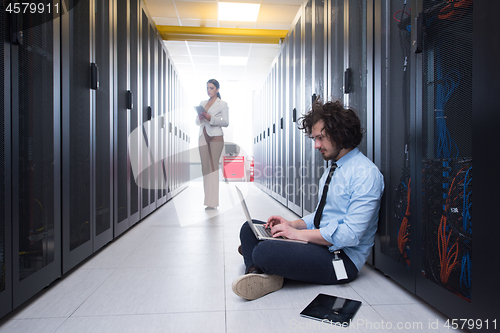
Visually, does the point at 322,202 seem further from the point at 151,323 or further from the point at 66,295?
the point at 66,295

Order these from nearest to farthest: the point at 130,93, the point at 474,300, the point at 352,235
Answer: the point at 474,300
the point at 352,235
the point at 130,93

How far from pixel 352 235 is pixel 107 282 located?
1240 mm

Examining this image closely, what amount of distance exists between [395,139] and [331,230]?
571 millimetres

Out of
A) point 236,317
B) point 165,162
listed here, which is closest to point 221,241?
point 236,317

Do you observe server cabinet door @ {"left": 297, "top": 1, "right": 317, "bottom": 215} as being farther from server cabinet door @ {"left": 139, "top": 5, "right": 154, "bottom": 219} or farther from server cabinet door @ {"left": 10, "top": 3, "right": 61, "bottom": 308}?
server cabinet door @ {"left": 10, "top": 3, "right": 61, "bottom": 308}

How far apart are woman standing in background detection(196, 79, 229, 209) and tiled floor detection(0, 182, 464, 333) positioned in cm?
179

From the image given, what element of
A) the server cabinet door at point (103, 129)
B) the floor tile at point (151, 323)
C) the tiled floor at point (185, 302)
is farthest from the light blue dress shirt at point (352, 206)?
the server cabinet door at point (103, 129)

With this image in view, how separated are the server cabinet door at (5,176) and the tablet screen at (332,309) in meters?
1.14

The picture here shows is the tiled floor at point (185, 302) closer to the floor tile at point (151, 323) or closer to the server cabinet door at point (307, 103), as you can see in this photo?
the floor tile at point (151, 323)

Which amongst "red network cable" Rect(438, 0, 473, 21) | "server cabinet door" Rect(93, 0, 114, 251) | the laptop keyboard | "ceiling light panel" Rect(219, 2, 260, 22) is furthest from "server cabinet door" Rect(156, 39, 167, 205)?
"red network cable" Rect(438, 0, 473, 21)

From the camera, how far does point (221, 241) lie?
2.29m

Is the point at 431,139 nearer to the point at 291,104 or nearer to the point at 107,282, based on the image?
the point at 107,282

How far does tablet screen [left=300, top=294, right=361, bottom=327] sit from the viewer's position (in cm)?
112

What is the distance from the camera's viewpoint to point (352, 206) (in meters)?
1.34
